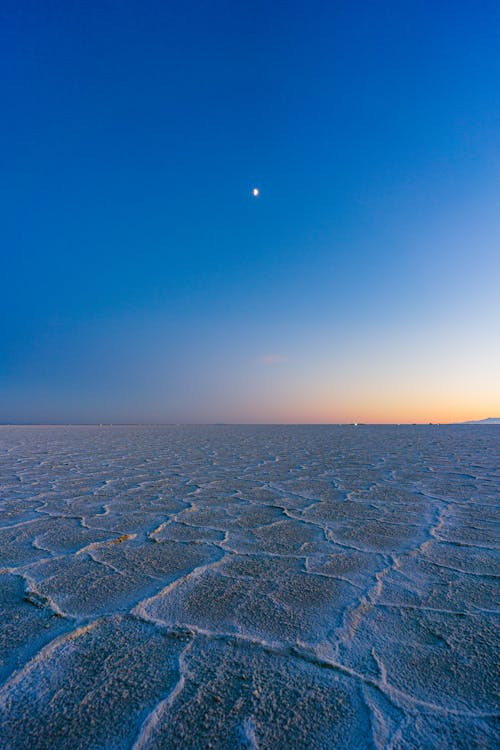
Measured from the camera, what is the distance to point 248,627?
3.93ft

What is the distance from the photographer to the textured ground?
32.8 inches

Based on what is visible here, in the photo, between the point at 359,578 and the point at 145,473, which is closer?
the point at 359,578

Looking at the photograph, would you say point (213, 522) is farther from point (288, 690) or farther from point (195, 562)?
point (288, 690)

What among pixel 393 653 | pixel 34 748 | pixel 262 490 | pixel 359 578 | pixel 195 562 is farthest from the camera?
pixel 262 490

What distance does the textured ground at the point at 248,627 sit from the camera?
83 cm

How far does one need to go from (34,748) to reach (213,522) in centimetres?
162

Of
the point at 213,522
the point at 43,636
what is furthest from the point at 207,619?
the point at 213,522

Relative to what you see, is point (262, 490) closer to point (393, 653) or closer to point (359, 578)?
point (359, 578)

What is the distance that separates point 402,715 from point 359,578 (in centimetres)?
70

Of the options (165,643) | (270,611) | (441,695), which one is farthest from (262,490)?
(441,695)

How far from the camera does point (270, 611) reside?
1.29m

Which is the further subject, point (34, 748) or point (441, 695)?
point (441, 695)

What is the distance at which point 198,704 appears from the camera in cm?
89

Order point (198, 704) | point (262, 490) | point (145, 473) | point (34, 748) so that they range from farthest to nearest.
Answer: point (145, 473) < point (262, 490) < point (198, 704) < point (34, 748)
